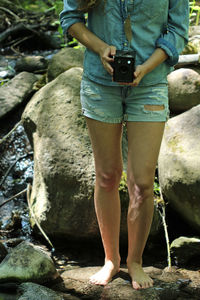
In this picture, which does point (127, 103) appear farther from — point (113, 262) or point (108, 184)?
point (113, 262)

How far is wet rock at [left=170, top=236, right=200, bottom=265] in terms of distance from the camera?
10.9 ft

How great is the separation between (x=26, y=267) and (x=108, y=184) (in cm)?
79

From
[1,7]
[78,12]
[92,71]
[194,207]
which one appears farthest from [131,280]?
[1,7]

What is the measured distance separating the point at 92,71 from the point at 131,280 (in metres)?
1.29

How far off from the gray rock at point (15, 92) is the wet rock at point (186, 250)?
9.01ft

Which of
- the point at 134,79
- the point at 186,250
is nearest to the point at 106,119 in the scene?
the point at 134,79

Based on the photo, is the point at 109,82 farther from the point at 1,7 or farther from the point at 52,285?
the point at 1,7

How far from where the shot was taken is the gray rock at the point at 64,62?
5113 millimetres

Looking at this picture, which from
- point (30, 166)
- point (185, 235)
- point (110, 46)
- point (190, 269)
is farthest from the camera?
point (30, 166)

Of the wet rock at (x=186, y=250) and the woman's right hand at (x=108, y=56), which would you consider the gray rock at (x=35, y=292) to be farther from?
the woman's right hand at (x=108, y=56)

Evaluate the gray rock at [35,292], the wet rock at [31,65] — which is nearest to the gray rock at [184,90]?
the gray rock at [35,292]

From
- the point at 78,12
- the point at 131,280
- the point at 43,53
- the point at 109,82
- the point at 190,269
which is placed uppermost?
the point at 78,12

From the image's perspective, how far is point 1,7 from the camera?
9.08m

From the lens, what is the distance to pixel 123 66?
2.23 metres
